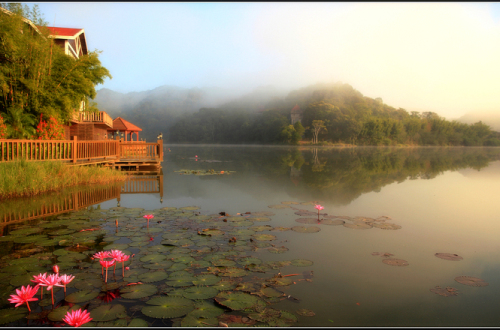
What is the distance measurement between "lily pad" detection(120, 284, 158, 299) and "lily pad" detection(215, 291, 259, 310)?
728 millimetres

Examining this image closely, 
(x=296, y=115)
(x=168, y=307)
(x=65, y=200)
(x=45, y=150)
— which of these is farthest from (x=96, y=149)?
(x=296, y=115)

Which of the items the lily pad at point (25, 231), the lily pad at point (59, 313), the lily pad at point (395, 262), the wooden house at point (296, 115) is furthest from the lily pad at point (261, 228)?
the wooden house at point (296, 115)

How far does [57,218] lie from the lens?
6258 mm

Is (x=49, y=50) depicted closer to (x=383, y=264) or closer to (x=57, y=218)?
(x=57, y=218)

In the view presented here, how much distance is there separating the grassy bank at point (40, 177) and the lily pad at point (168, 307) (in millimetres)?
7820

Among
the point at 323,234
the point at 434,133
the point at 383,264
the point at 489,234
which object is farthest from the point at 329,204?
the point at 434,133

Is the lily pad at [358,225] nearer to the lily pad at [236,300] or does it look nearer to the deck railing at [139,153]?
the lily pad at [236,300]

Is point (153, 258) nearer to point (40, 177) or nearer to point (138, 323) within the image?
point (138, 323)

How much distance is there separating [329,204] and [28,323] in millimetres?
7184

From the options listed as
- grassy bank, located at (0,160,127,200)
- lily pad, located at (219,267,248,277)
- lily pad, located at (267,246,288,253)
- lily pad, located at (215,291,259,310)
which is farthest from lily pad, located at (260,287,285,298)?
grassy bank, located at (0,160,127,200)

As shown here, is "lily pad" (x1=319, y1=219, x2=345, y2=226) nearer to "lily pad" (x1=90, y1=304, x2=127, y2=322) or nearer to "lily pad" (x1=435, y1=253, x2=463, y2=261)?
"lily pad" (x1=435, y1=253, x2=463, y2=261)

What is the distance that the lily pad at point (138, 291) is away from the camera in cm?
307

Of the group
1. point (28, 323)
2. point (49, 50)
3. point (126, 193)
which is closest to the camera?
point (28, 323)

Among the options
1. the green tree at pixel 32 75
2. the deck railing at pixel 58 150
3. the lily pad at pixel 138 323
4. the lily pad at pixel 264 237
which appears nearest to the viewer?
the lily pad at pixel 138 323
